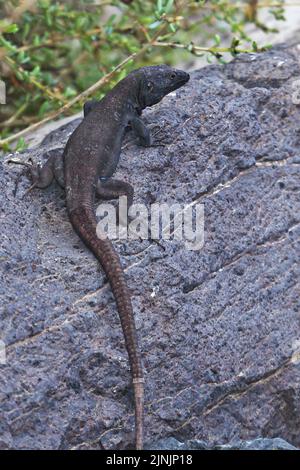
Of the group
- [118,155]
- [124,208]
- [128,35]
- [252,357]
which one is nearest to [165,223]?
[124,208]

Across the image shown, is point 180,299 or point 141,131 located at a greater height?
point 141,131

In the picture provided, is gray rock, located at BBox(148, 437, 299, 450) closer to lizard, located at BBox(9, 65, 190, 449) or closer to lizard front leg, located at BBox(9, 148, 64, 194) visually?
lizard, located at BBox(9, 65, 190, 449)

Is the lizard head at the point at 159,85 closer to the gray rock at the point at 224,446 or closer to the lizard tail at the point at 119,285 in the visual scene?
the lizard tail at the point at 119,285

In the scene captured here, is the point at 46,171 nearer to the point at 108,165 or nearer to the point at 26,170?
the point at 26,170

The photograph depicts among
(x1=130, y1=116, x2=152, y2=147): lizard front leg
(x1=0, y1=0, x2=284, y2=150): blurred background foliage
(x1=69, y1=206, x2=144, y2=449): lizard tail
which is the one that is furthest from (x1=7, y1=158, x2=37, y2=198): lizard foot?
(x1=0, y1=0, x2=284, y2=150): blurred background foliage

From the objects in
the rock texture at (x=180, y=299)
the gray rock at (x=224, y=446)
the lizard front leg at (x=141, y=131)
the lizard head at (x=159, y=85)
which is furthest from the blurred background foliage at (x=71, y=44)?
the gray rock at (x=224, y=446)

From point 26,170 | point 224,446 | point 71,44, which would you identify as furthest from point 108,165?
point 71,44

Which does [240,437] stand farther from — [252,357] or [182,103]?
[182,103]
